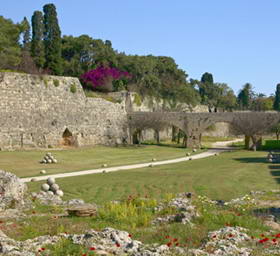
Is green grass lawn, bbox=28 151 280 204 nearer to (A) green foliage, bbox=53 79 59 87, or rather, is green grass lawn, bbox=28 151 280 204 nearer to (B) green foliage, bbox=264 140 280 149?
(A) green foliage, bbox=53 79 59 87

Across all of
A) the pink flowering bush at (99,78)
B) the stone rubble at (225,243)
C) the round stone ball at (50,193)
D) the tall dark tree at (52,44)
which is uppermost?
the tall dark tree at (52,44)

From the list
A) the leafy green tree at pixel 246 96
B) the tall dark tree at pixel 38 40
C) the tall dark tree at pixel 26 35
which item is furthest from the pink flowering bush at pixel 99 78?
the leafy green tree at pixel 246 96

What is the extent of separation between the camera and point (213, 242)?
8.61 metres

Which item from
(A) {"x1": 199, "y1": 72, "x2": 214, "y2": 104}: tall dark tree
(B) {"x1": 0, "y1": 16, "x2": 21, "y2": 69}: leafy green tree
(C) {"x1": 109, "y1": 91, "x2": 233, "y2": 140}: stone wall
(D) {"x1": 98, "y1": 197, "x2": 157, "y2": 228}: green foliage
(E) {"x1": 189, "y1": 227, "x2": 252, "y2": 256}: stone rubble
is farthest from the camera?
(A) {"x1": 199, "y1": 72, "x2": 214, "y2": 104}: tall dark tree

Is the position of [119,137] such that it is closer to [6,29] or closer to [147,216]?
[6,29]

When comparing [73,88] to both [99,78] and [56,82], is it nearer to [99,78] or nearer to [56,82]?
[56,82]

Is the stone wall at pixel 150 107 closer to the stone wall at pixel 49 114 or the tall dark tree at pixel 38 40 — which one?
the stone wall at pixel 49 114

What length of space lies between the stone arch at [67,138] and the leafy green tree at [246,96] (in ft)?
220

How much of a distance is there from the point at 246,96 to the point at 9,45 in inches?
2746

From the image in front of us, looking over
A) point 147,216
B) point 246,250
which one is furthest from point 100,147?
point 246,250

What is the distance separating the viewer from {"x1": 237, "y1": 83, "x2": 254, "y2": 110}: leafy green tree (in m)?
105

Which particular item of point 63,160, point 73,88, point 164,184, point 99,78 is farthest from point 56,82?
point 164,184

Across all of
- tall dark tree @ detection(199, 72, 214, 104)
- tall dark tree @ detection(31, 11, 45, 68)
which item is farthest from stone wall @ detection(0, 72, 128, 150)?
tall dark tree @ detection(199, 72, 214, 104)

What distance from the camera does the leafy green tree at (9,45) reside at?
4220cm
